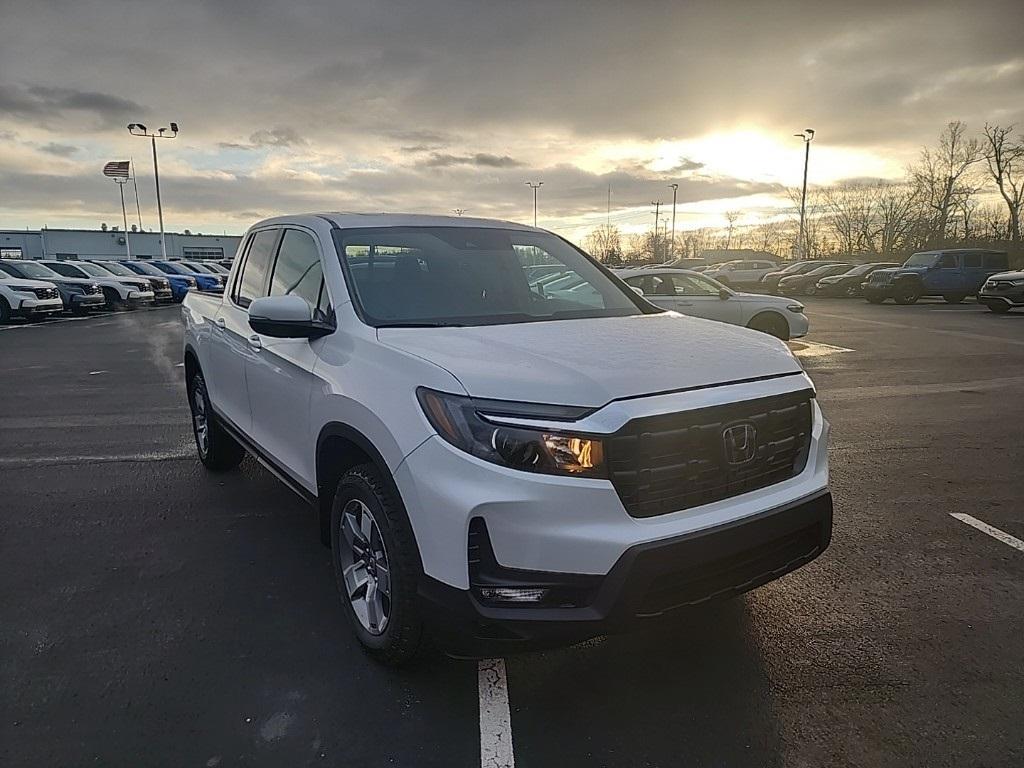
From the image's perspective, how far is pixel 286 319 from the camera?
10.6 feet

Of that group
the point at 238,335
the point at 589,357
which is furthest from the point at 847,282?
the point at 589,357

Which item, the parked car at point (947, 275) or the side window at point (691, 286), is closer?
the side window at point (691, 286)

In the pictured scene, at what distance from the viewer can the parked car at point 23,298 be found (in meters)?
19.2

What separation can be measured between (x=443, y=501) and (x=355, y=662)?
108 cm

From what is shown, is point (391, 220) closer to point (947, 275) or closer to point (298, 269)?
point (298, 269)

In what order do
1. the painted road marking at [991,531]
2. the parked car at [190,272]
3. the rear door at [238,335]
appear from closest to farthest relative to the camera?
the painted road marking at [991,531] → the rear door at [238,335] → the parked car at [190,272]

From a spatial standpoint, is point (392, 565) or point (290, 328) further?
point (290, 328)

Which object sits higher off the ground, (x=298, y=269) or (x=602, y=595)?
(x=298, y=269)

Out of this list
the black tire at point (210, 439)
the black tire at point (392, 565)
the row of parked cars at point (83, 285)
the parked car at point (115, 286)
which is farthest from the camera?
the parked car at point (115, 286)

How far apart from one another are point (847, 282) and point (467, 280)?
3079cm

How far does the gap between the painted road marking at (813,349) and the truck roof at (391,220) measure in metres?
9.18

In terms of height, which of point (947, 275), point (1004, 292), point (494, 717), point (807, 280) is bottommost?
point (494, 717)

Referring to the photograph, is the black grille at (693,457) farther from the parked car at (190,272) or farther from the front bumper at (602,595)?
the parked car at (190,272)

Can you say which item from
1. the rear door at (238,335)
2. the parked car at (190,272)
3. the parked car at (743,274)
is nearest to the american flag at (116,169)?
the parked car at (190,272)
